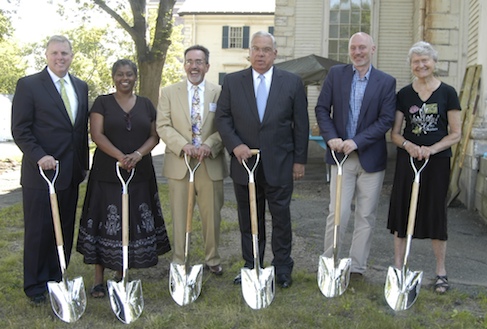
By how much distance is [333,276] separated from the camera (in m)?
4.57

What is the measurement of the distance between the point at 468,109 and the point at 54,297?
660 cm

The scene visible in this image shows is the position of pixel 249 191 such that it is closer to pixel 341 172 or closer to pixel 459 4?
pixel 341 172

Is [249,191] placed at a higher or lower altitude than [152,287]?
higher

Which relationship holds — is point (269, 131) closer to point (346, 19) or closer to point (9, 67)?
point (346, 19)

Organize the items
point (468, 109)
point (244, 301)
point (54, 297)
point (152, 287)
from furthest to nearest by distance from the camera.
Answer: point (468, 109), point (152, 287), point (244, 301), point (54, 297)

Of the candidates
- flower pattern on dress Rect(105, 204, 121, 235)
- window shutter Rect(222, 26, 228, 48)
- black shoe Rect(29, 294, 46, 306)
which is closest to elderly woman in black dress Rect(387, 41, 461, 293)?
flower pattern on dress Rect(105, 204, 121, 235)

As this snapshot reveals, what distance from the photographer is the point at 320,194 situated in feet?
34.0

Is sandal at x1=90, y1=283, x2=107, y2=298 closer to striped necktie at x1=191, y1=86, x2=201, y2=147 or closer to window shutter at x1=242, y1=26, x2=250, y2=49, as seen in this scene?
striped necktie at x1=191, y1=86, x2=201, y2=147

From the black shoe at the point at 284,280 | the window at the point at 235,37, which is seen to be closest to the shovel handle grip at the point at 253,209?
the black shoe at the point at 284,280

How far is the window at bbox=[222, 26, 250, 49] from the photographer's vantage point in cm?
3828

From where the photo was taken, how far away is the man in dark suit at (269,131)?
4766 mm

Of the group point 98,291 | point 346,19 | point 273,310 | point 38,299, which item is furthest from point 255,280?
point 346,19

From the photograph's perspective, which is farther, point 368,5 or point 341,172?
point 368,5

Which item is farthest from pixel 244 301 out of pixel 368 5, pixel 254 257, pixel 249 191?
pixel 368 5
